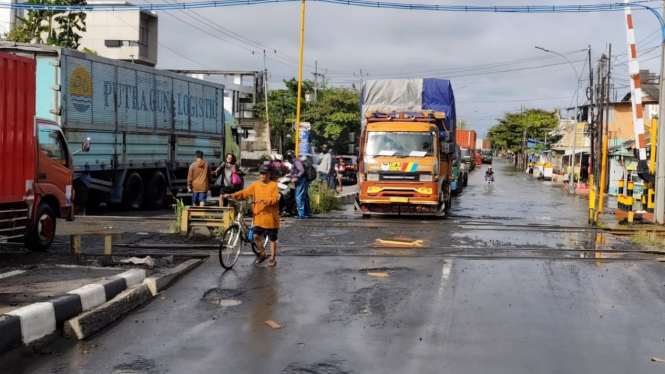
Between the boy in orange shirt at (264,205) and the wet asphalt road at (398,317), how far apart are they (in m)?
0.51

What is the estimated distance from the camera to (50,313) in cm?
703

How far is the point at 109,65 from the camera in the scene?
→ 20.3 m

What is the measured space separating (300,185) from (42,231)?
7988 mm

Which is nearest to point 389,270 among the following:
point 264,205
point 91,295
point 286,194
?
point 264,205

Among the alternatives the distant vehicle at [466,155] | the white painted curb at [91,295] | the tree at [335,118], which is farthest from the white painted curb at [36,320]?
the tree at [335,118]

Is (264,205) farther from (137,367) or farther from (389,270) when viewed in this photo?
(137,367)

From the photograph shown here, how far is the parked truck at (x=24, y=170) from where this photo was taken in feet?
36.0

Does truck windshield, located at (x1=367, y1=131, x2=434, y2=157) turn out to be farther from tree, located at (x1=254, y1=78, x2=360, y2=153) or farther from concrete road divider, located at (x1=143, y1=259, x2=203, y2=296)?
tree, located at (x1=254, y1=78, x2=360, y2=153)

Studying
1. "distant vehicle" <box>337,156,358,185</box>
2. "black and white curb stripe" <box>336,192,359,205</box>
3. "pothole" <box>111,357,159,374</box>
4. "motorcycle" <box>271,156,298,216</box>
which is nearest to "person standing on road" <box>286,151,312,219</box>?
"motorcycle" <box>271,156,298,216</box>

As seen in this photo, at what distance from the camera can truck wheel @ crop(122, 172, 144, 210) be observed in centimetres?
2161

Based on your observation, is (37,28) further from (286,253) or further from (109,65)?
(286,253)

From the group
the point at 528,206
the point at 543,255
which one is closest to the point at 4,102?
the point at 543,255

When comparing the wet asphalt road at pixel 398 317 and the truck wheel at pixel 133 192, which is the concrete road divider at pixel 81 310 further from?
the truck wheel at pixel 133 192

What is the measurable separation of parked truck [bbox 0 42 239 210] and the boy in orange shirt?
8.31m
